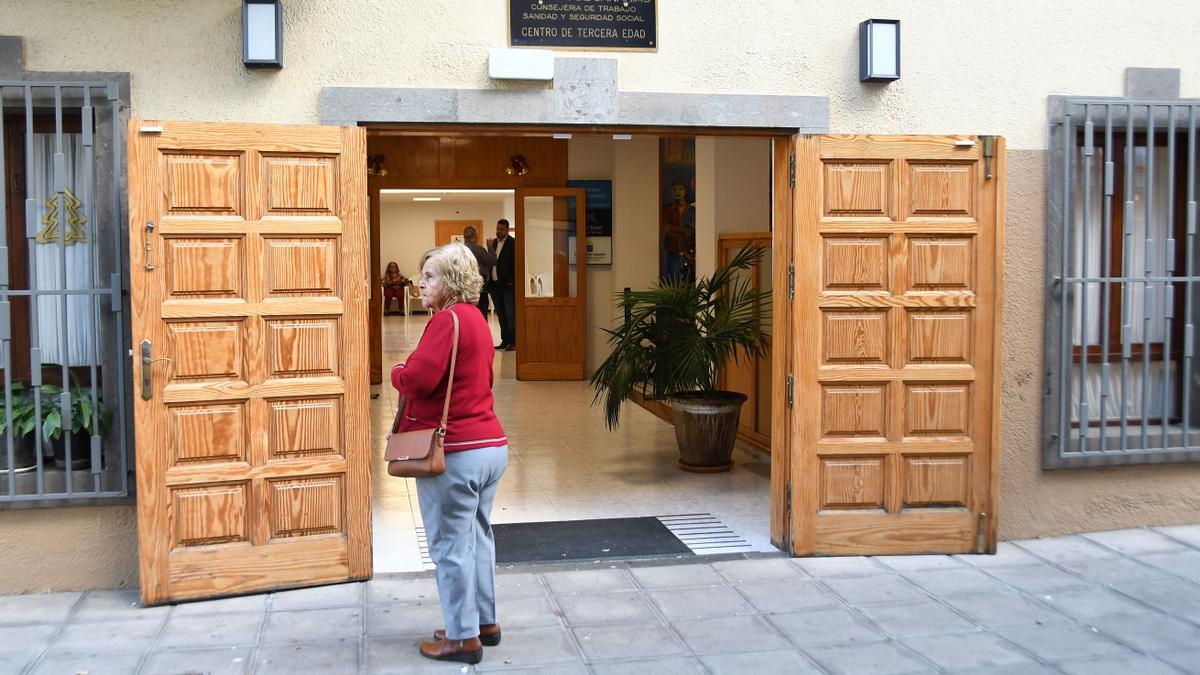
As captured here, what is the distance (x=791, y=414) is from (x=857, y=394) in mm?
342

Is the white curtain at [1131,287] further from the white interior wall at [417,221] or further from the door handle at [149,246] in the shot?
the white interior wall at [417,221]

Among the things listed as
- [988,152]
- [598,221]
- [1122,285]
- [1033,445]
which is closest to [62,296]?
[988,152]

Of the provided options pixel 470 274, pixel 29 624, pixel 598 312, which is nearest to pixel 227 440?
pixel 29 624

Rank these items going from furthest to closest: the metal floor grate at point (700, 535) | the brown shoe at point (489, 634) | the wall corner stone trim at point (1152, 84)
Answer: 1. the wall corner stone trim at point (1152, 84)
2. the metal floor grate at point (700, 535)
3. the brown shoe at point (489, 634)

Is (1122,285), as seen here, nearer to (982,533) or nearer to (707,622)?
(982,533)

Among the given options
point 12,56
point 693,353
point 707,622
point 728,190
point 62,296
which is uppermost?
point 12,56

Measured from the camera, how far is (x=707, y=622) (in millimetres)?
4855

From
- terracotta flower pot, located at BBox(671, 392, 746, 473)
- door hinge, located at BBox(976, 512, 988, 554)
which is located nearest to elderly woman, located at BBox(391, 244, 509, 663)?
door hinge, located at BBox(976, 512, 988, 554)

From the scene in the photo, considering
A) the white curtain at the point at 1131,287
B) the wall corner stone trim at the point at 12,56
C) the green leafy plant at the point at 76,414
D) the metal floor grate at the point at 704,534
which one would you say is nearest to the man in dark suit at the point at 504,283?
the metal floor grate at the point at 704,534

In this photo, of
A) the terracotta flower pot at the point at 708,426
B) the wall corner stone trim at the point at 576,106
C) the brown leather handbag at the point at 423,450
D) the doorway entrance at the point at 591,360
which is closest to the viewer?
the brown leather handbag at the point at 423,450

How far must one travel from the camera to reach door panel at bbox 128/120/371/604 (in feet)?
16.3

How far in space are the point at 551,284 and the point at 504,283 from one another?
161cm

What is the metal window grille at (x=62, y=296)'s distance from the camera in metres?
5.08

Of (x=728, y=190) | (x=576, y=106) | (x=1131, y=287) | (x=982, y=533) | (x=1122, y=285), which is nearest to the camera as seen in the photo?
(x=576, y=106)
